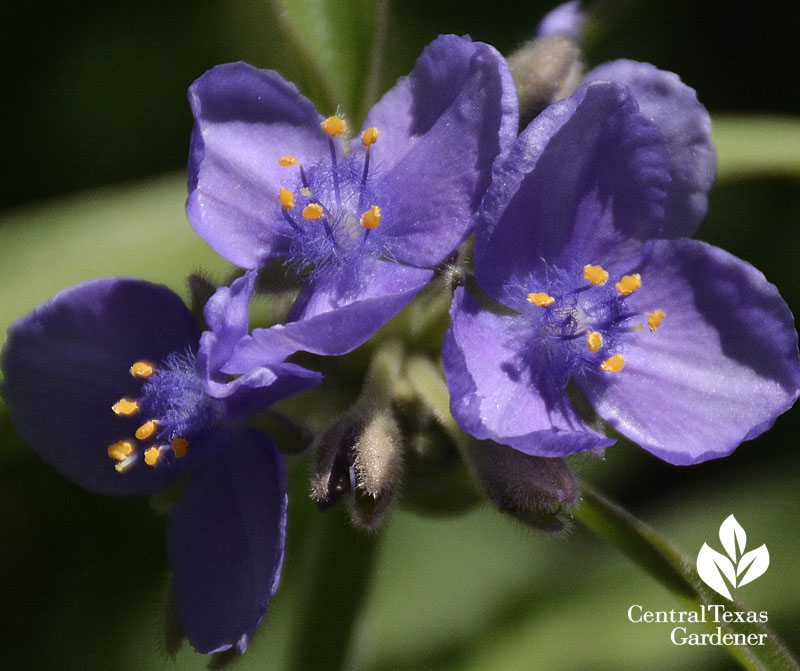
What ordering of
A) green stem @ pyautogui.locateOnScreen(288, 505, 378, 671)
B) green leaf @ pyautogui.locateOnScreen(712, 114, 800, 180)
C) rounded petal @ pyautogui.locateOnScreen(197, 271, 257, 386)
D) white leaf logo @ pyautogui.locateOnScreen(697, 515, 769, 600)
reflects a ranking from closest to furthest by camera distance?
rounded petal @ pyautogui.locateOnScreen(197, 271, 257, 386) < white leaf logo @ pyautogui.locateOnScreen(697, 515, 769, 600) < green stem @ pyautogui.locateOnScreen(288, 505, 378, 671) < green leaf @ pyautogui.locateOnScreen(712, 114, 800, 180)

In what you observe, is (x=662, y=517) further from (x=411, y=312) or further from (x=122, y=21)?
(x=122, y=21)

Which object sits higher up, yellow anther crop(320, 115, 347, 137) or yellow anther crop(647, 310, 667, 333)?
yellow anther crop(320, 115, 347, 137)

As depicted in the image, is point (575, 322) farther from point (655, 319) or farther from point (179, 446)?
point (179, 446)

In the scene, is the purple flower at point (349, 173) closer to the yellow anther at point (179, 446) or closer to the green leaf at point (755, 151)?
the yellow anther at point (179, 446)

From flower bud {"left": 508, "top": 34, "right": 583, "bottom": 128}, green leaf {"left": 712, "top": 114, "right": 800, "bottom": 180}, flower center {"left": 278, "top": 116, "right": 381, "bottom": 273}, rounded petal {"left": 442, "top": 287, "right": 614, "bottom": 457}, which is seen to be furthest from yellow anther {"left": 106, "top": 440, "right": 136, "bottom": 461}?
green leaf {"left": 712, "top": 114, "right": 800, "bottom": 180}

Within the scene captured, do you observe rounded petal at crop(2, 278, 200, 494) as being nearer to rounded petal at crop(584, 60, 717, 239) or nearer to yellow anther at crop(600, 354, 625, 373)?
yellow anther at crop(600, 354, 625, 373)

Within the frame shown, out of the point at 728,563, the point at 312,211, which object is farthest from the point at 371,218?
the point at 728,563

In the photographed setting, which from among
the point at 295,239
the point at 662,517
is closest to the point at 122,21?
the point at 295,239
